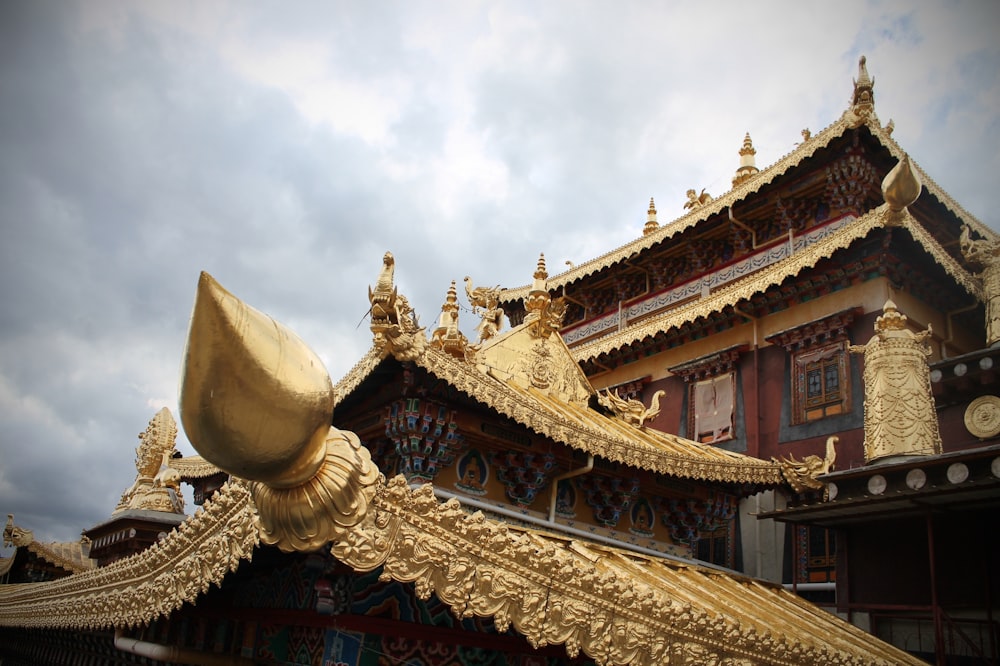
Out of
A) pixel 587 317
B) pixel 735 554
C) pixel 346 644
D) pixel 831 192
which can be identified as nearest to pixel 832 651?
pixel 346 644

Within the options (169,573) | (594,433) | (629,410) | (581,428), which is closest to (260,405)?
(169,573)

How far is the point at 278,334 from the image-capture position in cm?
250

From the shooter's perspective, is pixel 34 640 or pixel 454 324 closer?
pixel 454 324

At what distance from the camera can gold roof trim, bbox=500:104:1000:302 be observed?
1263 centimetres

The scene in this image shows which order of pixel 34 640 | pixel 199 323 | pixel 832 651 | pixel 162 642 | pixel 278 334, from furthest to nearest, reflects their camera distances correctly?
pixel 34 640, pixel 162 642, pixel 832 651, pixel 278 334, pixel 199 323

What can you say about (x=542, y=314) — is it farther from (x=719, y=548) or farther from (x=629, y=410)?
(x=719, y=548)

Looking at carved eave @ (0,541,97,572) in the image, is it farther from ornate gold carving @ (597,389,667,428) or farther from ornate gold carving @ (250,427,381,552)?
ornate gold carving @ (250,427,381,552)

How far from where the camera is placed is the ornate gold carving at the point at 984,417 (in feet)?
31.9

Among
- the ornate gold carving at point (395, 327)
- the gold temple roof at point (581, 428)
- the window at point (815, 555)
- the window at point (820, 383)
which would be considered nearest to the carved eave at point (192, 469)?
the gold temple roof at point (581, 428)

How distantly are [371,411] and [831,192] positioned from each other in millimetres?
10298

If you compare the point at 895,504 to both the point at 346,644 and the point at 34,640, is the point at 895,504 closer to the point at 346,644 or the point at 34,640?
the point at 346,644

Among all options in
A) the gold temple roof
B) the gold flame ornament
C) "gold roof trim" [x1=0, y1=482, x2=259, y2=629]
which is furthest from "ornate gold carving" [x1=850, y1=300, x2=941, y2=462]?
the gold flame ornament

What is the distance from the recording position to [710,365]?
1395cm

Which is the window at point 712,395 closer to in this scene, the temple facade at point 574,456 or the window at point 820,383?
the temple facade at point 574,456
